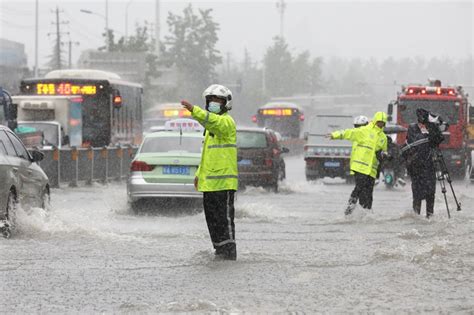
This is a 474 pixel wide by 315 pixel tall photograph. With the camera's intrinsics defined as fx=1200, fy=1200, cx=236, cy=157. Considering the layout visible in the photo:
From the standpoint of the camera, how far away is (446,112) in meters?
38.1

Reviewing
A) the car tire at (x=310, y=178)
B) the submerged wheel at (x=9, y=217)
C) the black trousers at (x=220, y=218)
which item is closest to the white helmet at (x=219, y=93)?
the black trousers at (x=220, y=218)

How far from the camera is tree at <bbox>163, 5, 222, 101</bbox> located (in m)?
142

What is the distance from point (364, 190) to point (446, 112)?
20.1m

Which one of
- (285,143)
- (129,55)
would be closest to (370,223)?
(285,143)

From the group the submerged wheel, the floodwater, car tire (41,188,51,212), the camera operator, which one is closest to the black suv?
the floodwater

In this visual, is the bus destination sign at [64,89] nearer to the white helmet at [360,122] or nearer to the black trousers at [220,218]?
the white helmet at [360,122]

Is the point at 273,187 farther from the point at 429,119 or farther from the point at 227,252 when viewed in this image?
the point at 227,252

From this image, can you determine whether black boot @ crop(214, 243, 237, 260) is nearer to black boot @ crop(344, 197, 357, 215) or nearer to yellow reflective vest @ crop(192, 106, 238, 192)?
yellow reflective vest @ crop(192, 106, 238, 192)

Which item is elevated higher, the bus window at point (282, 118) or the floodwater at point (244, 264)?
the bus window at point (282, 118)

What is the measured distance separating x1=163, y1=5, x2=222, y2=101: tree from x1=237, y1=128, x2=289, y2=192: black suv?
110072 millimetres

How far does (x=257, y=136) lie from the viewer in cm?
2727

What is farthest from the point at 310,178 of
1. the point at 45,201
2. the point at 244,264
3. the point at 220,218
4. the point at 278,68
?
the point at 278,68

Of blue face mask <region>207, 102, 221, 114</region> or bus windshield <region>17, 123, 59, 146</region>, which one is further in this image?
bus windshield <region>17, 123, 59, 146</region>

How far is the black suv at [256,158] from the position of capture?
26.8m
